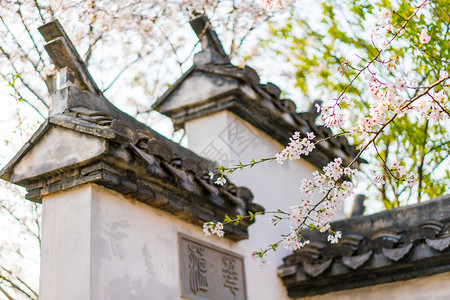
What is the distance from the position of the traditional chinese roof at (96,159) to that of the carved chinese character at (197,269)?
0.27 m

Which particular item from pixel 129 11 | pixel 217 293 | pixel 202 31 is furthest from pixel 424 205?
pixel 129 11

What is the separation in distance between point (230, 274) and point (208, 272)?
1.25ft

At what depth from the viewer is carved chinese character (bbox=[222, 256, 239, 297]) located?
5.21m

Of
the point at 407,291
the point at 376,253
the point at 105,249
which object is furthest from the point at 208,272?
the point at 407,291

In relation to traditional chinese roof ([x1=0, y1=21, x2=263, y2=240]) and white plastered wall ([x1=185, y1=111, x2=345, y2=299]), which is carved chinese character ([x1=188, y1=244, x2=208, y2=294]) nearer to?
traditional chinese roof ([x1=0, y1=21, x2=263, y2=240])

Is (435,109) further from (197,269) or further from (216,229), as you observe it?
(197,269)

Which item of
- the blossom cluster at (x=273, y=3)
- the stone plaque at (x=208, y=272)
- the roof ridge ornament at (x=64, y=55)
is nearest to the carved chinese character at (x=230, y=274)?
the stone plaque at (x=208, y=272)

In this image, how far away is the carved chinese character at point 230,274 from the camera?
5207mm

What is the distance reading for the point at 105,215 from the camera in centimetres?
411

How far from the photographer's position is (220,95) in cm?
605

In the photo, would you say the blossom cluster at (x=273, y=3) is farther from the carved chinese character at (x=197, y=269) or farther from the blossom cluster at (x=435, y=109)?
the carved chinese character at (x=197, y=269)

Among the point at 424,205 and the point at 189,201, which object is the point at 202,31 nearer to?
the point at 189,201

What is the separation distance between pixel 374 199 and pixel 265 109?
5702 mm

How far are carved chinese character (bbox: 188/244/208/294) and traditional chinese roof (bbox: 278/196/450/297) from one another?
1.41 metres
